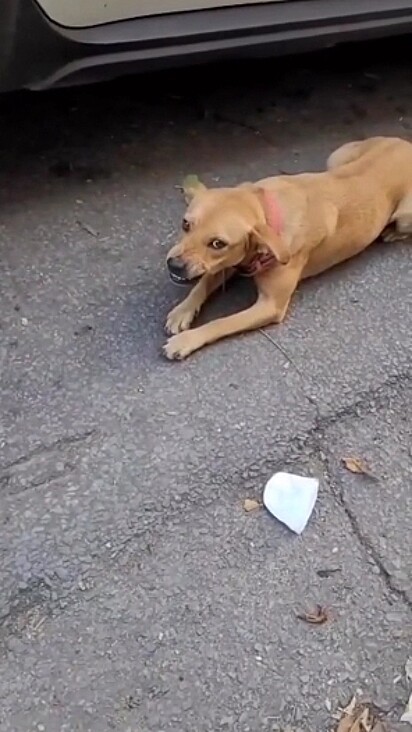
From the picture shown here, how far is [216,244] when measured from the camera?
276 cm

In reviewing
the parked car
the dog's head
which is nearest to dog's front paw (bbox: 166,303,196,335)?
the dog's head

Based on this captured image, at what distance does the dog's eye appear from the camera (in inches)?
108

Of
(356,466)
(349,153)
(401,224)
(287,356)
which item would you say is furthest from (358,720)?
(349,153)

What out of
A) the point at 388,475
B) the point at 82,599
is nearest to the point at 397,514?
the point at 388,475

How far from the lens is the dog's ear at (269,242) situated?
111 inches

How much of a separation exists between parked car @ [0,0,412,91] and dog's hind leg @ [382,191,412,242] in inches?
22.5

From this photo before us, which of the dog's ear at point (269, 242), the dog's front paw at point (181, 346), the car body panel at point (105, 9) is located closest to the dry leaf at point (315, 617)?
the dog's front paw at point (181, 346)

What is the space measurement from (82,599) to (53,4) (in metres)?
1.47

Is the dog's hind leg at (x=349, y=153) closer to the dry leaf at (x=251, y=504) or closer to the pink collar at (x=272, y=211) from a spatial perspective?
the pink collar at (x=272, y=211)

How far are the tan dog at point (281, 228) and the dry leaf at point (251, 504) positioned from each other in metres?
0.46

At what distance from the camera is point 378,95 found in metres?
4.10

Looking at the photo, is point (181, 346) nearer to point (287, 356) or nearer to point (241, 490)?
point (287, 356)

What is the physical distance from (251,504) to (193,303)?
640 mm

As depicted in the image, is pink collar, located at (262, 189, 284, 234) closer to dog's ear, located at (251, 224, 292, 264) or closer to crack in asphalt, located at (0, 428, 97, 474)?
dog's ear, located at (251, 224, 292, 264)
